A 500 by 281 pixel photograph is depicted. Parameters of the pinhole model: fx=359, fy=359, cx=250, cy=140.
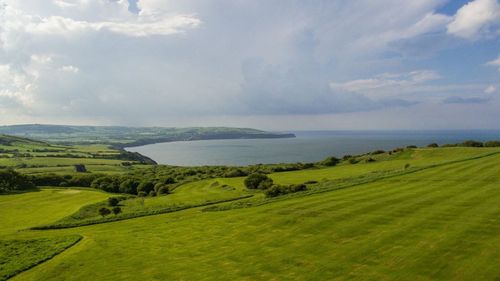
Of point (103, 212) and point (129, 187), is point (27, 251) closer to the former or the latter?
point (103, 212)

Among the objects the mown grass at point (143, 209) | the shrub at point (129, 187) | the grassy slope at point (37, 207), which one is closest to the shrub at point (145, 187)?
the shrub at point (129, 187)

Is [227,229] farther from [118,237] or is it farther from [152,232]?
[118,237]

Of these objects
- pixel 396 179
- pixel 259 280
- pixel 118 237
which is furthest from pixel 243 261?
pixel 396 179

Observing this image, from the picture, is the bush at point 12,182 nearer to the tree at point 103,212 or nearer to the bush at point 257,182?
the tree at point 103,212

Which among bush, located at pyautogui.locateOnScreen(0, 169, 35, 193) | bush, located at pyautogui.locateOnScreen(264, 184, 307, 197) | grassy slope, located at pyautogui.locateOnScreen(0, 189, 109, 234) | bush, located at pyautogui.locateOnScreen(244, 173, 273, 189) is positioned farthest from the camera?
bush, located at pyautogui.locateOnScreen(0, 169, 35, 193)

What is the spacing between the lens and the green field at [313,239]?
17208 millimetres

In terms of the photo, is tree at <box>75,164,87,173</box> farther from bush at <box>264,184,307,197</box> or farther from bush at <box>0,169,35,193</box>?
bush at <box>264,184,307,197</box>

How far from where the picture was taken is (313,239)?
72.0ft

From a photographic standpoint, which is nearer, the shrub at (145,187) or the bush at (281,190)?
the bush at (281,190)

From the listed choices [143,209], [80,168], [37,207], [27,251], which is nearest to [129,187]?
[37,207]

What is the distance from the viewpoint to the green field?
17.2m

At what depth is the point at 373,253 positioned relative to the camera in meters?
18.5

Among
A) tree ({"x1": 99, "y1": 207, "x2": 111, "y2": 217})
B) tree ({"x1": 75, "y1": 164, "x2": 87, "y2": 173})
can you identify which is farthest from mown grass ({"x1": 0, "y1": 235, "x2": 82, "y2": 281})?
tree ({"x1": 75, "y1": 164, "x2": 87, "y2": 173})

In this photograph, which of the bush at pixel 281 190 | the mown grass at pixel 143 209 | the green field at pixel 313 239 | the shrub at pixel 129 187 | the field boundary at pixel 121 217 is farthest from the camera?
the shrub at pixel 129 187
